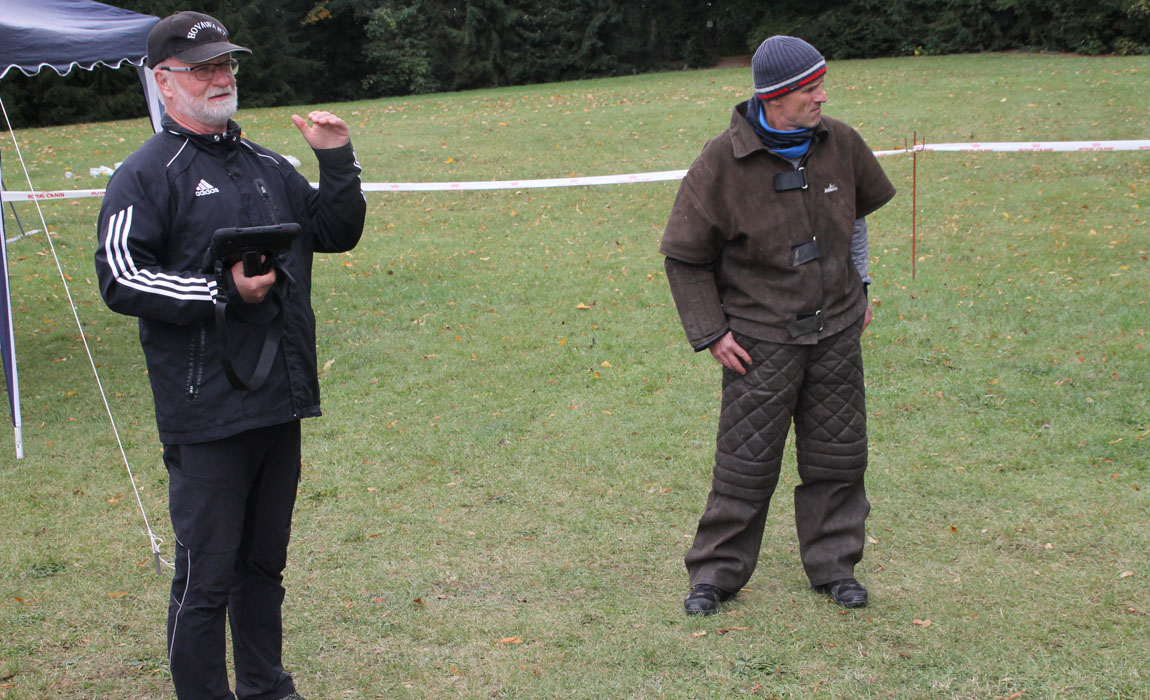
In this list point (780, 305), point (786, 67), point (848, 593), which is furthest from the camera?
point (848, 593)

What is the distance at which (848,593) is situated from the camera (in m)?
4.11

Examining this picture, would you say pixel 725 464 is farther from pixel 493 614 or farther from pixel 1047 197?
pixel 1047 197

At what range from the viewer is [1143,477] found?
202 inches

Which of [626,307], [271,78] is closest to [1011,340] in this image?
[626,307]

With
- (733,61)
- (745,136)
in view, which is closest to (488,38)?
(733,61)

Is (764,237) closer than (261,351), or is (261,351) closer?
(261,351)

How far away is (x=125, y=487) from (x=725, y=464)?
3638mm

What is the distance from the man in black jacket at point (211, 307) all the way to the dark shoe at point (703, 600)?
169 centimetres

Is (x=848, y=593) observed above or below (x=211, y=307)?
below

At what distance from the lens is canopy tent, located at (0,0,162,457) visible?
7.62 meters

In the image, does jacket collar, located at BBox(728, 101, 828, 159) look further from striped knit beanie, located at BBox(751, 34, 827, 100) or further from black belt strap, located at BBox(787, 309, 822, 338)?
black belt strap, located at BBox(787, 309, 822, 338)

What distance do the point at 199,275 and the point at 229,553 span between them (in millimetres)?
853

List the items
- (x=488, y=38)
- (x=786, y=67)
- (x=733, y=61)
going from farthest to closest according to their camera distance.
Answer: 1. (x=488, y=38)
2. (x=733, y=61)
3. (x=786, y=67)

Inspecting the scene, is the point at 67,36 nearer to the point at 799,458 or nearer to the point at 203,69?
the point at 203,69
